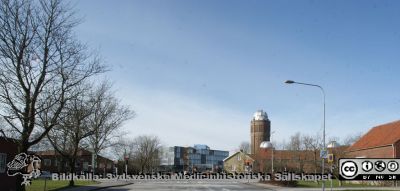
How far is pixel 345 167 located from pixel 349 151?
57.1 meters

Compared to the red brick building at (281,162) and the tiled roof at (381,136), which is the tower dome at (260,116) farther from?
the tiled roof at (381,136)

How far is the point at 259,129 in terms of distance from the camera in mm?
145375

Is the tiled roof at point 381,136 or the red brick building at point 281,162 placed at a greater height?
the tiled roof at point 381,136

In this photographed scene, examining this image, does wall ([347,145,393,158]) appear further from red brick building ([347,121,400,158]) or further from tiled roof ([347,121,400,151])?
tiled roof ([347,121,400,151])

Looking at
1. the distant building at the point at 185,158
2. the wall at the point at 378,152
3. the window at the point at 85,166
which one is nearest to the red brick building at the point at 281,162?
the wall at the point at 378,152

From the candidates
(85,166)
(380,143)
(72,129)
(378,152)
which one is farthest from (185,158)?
(72,129)

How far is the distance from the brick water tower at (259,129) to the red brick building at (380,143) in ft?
253

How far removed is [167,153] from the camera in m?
184

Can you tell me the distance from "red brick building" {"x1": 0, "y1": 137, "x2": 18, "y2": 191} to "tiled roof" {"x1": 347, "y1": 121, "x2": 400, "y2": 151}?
126 ft

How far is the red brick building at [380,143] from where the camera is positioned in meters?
52.1

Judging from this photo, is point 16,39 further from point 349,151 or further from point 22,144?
point 349,151

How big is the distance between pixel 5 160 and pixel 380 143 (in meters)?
41.3

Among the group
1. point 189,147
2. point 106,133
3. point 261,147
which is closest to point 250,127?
point 261,147

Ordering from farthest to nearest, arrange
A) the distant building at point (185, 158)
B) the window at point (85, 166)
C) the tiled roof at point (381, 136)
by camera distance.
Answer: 1. the distant building at point (185, 158)
2. the window at point (85, 166)
3. the tiled roof at point (381, 136)
